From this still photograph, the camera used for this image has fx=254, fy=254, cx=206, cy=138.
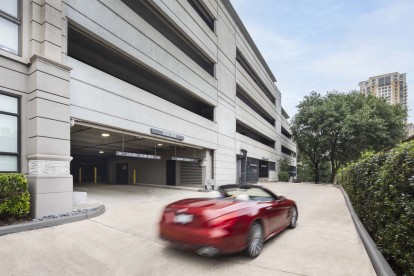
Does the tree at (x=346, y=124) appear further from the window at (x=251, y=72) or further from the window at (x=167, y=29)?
the window at (x=167, y=29)

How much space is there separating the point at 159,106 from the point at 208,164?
6721 millimetres

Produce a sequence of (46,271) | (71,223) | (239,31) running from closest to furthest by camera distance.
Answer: (46,271)
(71,223)
(239,31)

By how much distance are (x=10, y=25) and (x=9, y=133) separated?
10.6ft

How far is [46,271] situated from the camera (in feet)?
12.6

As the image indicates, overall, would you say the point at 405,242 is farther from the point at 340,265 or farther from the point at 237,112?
the point at 237,112

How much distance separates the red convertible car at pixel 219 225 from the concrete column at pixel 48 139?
4.61m

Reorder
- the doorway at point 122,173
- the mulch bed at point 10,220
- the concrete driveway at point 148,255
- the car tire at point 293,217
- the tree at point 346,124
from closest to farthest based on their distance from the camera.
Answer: the concrete driveway at point 148,255
the mulch bed at point 10,220
the car tire at point 293,217
the doorway at point 122,173
the tree at point 346,124

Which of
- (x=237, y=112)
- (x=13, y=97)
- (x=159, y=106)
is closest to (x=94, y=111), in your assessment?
(x=13, y=97)

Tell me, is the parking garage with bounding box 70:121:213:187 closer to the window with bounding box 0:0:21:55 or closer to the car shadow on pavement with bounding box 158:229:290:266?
the window with bounding box 0:0:21:55

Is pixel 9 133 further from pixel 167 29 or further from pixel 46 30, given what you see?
pixel 167 29

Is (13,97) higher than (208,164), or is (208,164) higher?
(13,97)

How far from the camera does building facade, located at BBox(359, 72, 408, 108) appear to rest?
60.2 metres

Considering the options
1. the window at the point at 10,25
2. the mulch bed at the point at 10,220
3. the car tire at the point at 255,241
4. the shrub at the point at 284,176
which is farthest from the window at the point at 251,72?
the car tire at the point at 255,241

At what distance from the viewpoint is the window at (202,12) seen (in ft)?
62.0
